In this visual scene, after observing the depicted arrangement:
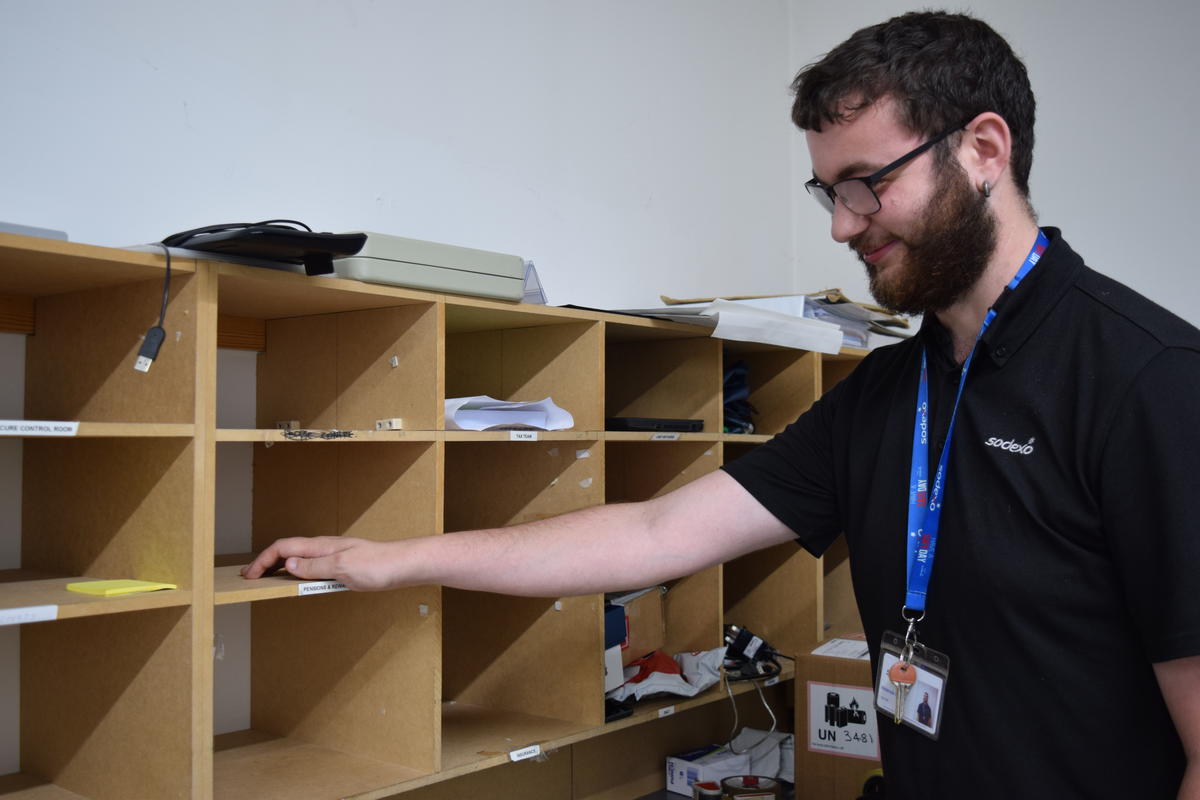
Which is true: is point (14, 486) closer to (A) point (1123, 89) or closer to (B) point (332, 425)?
(B) point (332, 425)

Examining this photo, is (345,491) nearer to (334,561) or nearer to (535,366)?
(334,561)

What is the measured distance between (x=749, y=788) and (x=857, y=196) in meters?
1.73

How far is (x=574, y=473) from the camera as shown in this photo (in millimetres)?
2158

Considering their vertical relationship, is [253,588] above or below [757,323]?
below

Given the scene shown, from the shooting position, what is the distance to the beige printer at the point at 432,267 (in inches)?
66.4

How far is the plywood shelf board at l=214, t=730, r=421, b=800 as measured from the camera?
169 centimetres

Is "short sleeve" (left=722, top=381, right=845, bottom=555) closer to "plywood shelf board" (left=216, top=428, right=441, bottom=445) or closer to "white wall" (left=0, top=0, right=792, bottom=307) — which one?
"plywood shelf board" (left=216, top=428, right=441, bottom=445)

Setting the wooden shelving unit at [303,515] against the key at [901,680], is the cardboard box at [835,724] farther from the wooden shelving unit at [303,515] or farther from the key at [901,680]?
the key at [901,680]

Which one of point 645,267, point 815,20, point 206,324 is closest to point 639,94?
point 645,267

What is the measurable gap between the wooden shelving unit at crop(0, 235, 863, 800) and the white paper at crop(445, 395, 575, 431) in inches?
1.4

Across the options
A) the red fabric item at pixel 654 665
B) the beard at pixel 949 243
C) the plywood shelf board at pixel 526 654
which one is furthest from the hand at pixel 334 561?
the red fabric item at pixel 654 665

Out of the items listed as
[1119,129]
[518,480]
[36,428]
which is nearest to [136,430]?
[36,428]

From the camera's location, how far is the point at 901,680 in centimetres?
132

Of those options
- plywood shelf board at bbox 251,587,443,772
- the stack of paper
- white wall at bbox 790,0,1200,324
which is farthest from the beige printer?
white wall at bbox 790,0,1200,324
